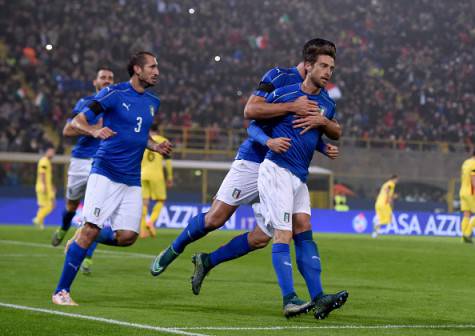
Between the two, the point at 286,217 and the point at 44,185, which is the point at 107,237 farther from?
the point at 44,185

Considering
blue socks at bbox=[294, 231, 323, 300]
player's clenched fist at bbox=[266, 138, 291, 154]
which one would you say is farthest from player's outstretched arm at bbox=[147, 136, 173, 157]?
blue socks at bbox=[294, 231, 323, 300]

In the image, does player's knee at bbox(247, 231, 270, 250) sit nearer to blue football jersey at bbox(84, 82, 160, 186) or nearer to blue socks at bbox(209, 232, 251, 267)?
blue socks at bbox(209, 232, 251, 267)

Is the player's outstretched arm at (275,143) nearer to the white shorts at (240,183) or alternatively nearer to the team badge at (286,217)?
the team badge at (286,217)

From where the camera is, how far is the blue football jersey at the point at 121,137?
9.55m

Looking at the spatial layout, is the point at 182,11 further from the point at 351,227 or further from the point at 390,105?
the point at 351,227

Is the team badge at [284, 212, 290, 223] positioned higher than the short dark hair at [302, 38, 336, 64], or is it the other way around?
the short dark hair at [302, 38, 336, 64]

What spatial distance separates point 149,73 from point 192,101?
30.0m

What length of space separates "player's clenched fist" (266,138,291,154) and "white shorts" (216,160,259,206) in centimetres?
117

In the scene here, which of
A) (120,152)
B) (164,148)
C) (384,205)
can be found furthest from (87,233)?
(384,205)

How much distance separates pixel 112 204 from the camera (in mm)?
9500

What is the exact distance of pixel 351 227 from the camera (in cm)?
3478

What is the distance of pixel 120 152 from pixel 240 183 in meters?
1.16

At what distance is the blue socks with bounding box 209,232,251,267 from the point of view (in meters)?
9.52

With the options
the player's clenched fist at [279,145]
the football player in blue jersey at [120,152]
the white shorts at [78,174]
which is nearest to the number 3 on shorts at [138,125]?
the football player in blue jersey at [120,152]
